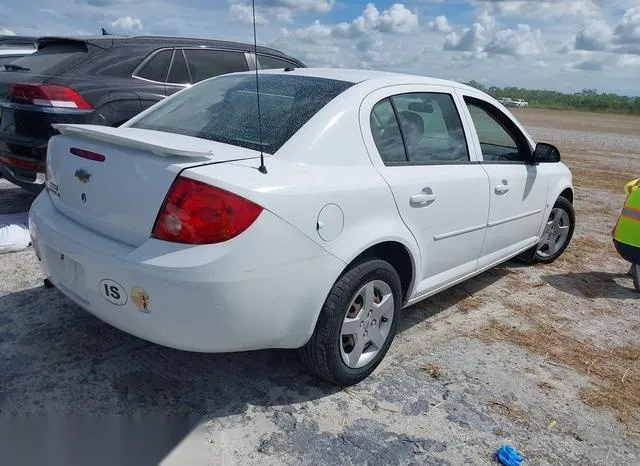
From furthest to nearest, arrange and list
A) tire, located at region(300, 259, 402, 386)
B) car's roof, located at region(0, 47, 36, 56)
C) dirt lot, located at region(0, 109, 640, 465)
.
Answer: car's roof, located at region(0, 47, 36, 56)
tire, located at region(300, 259, 402, 386)
dirt lot, located at region(0, 109, 640, 465)

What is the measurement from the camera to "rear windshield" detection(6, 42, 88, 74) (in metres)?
5.35

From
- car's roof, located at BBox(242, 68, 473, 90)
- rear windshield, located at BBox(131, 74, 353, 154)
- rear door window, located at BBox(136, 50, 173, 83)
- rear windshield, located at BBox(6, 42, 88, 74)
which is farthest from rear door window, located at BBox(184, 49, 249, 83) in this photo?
car's roof, located at BBox(242, 68, 473, 90)

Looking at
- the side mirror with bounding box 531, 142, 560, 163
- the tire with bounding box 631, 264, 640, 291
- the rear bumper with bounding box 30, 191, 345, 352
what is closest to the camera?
the rear bumper with bounding box 30, 191, 345, 352

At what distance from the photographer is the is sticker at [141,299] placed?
241cm

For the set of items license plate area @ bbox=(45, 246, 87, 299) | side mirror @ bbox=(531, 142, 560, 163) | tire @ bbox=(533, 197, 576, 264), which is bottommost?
tire @ bbox=(533, 197, 576, 264)

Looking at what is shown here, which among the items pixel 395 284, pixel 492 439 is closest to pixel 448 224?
pixel 395 284

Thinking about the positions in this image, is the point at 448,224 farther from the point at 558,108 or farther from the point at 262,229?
the point at 558,108

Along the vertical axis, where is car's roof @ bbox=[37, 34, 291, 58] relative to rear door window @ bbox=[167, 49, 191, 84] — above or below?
above

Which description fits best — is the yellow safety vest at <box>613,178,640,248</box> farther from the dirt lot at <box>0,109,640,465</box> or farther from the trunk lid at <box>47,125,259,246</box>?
the trunk lid at <box>47,125,259,246</box>

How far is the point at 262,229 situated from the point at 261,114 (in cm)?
91

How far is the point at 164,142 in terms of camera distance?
267 centimetres

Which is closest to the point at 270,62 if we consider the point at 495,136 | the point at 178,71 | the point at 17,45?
the point at 178,71

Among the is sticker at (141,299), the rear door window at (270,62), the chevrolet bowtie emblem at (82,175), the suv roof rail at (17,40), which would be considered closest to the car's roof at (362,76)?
the chevrolet bowtie emblem at (82,175)

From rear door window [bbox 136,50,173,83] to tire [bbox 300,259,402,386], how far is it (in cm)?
382
